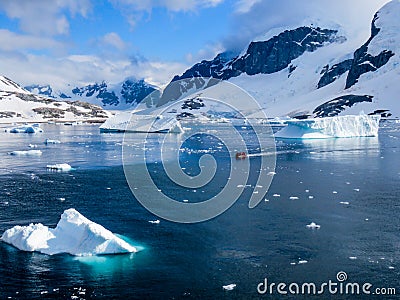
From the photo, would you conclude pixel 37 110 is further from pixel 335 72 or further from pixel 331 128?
pixel 335 72

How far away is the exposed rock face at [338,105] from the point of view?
130 meters

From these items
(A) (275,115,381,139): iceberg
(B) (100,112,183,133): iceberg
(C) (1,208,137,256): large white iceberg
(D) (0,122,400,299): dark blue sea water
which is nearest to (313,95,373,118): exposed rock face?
(B) (100,112,183,133): iceberg

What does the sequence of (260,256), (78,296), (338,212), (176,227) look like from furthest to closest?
(338,212)
(176,227)
(260,256)
(78,296)

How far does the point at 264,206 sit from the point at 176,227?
13.9 ft

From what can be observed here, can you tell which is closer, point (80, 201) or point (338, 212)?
point (338, 212)

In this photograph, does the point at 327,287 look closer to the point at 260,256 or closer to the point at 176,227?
the point at 260,256

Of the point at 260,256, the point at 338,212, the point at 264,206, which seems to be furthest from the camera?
the point at 264,206

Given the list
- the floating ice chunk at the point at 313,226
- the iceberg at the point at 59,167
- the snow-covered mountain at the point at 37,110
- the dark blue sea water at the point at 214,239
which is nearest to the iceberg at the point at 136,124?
the iceberg at the point at 59,167

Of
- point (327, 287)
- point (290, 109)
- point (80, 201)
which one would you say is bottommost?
point (327, 287)

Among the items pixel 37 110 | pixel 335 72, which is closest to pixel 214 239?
pixel 37 110

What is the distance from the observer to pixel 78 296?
959 centimetres

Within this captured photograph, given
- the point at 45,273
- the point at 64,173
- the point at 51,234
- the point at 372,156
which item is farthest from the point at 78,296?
the point at 372,156

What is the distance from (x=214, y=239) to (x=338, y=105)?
12811 cm

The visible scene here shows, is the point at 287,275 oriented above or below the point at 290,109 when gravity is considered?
below
